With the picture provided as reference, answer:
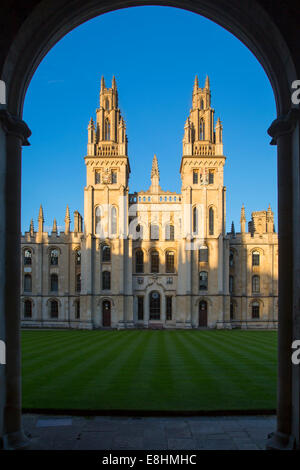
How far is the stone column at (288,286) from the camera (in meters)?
7.15

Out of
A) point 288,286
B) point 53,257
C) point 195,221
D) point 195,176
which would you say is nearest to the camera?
point 288,286

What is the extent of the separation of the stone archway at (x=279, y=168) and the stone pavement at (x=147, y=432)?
1067 mm

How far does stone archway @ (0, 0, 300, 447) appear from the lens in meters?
7.22

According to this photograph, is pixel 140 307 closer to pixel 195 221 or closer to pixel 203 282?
pixel 203 282

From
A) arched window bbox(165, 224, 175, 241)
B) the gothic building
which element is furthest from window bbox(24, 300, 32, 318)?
arched window bbox(165, 224, 175, 241)

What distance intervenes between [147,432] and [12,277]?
486cm

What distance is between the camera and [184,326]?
46.5 metres

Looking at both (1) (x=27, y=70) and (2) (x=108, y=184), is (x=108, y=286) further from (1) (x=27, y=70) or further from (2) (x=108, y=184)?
(1) (x=27, y=70)

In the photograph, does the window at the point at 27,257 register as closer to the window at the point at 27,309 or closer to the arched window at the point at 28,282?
the arched window at the point at 28,282

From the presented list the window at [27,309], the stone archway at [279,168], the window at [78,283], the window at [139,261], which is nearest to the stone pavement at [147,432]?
the stone archway at [279,168]

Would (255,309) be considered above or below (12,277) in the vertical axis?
below

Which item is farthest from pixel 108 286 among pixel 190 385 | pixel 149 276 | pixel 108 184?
pixel 190 385

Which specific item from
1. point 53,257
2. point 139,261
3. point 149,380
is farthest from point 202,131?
point 149,380

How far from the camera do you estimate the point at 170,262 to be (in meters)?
49.6
